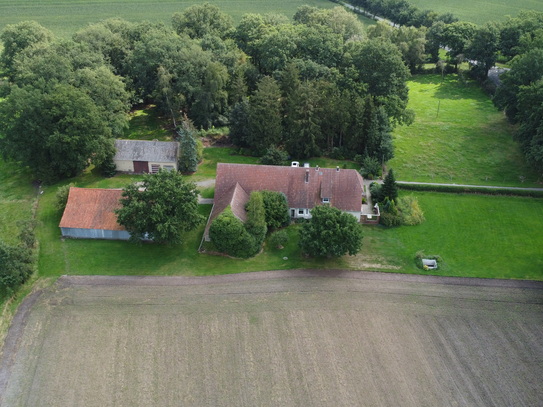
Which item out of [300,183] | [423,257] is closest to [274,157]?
[300,183]

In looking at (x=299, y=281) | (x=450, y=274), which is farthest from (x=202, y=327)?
(x=450, y=274)

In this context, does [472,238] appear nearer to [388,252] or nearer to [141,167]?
[388,252]

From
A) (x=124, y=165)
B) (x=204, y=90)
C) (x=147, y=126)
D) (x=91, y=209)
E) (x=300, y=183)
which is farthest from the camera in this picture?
(x=147, y=126)

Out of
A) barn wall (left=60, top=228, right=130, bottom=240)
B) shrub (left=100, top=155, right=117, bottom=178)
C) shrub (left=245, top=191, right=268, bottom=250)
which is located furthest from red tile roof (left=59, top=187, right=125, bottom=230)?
shrub (left=245, top=191, right=268, bottom=250)

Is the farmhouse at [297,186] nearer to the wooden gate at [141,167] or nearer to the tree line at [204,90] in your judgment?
the tree line at [204,90]

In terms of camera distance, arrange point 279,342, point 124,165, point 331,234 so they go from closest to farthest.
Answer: point 279,342 → point 331,234 → point 124,165

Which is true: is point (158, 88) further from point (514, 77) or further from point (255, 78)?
point (514, 77)
